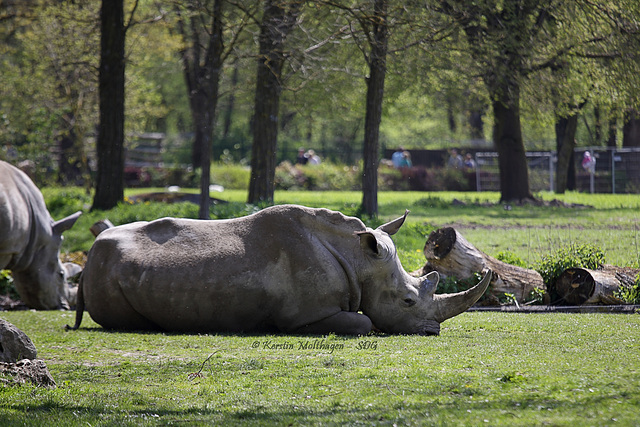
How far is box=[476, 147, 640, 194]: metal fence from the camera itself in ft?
97.5

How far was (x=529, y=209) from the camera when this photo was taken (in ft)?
82.7

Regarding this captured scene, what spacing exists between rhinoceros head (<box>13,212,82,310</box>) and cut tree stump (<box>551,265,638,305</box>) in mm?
8182

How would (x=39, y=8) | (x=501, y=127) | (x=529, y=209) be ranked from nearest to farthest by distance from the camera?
(x=529, y=209) → (x=501, y=127) → (x=39, y=8)

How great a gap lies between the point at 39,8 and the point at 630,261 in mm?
24090

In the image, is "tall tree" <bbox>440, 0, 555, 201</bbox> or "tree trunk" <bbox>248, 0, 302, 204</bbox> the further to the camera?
"tree trunk" <bbox>248, 0, 302, 204</bbox>

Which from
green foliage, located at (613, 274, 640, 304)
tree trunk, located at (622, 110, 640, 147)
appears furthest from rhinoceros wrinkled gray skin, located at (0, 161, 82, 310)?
tree trunk, located at (622, 110, 640, 147)

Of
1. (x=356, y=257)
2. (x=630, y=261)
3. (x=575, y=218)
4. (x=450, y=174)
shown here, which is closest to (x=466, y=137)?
(x=450, y=174)

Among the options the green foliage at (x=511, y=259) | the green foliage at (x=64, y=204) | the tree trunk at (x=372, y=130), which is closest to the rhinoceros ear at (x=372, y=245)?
the green foliage at (x=511, y=259)

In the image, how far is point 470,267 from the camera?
12.6m

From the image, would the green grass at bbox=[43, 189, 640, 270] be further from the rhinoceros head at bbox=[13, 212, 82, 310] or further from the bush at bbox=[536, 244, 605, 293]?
the rhinoceros head at bbox=[13, 212, 82, 310]

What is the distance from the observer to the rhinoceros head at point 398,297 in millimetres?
9711

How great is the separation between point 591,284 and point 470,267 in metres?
1.76

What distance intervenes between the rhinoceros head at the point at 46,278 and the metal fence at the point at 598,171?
19.0m

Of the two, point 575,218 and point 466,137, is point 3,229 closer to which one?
point 575,218
